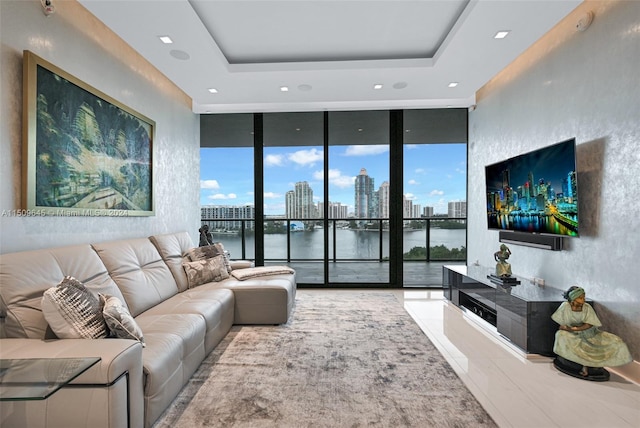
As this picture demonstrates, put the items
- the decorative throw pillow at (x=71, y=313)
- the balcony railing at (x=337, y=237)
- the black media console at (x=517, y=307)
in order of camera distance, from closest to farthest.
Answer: the decorative throw pillow at (x=71, y=313)
the black media console at (x=517, y=307)
the balcony railing at (x=337, y=237)

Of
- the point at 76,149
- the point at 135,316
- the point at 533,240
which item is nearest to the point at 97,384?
the point at 135,316

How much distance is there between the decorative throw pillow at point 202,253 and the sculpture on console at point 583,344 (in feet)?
10.7

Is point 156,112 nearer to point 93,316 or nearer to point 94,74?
point 94,74

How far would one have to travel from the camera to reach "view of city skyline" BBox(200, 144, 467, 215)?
5.15m

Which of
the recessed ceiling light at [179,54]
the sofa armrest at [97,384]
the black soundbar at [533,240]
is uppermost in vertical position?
the recessed ceiling light at [179,54]

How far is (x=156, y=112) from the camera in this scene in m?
3.75

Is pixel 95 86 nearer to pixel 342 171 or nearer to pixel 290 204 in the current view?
pixel 290 204

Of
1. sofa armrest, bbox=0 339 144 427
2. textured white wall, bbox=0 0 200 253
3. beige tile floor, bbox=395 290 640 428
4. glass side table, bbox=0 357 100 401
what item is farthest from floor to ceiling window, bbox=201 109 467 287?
glass side table, bbox=0 357 100 401

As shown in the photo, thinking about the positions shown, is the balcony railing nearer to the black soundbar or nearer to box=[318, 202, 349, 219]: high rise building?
box=[318, 202, 349, 219]: high rise building

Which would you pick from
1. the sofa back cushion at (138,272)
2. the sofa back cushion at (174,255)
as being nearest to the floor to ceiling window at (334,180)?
the sofa back cushion at (174,255)

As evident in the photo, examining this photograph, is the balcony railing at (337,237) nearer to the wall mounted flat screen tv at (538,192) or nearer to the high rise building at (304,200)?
the high rise building at (304,200)

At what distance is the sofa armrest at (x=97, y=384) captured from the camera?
4.46ft

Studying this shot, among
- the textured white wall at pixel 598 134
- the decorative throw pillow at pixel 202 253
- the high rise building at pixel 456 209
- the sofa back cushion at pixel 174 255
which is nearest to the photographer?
the textured white wall at pixel 598 134

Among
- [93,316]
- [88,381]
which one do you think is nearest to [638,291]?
[88,381]
